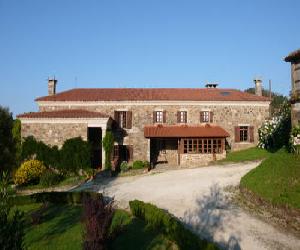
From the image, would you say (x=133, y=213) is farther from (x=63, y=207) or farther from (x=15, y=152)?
(x=15, y=152)

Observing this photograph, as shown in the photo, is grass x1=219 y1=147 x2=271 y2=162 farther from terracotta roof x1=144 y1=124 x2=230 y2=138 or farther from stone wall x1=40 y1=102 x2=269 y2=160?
stone wall x1=40 y1=102 x2=269 y2=160

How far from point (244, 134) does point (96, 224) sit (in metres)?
26.0

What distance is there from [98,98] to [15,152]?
29.0 ft

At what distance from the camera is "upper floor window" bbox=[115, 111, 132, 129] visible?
32.2 m

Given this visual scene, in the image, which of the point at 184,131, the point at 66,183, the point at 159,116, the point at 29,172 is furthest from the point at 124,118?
the point at 29,172

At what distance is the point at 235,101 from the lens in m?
32.9

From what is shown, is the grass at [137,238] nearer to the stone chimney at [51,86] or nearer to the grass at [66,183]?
the grass at [66,183]

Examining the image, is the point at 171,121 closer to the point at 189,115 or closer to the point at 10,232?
the point at 189,115

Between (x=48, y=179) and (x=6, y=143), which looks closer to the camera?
(x=48, y=179)

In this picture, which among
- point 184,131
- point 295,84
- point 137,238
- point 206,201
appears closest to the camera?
point 137,238

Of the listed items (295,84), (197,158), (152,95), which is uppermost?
(152,95)

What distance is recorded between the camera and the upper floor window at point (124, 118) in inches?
1270

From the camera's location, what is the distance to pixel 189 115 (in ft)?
108

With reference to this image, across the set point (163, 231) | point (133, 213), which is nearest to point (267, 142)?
point (133, 213)
